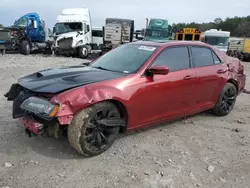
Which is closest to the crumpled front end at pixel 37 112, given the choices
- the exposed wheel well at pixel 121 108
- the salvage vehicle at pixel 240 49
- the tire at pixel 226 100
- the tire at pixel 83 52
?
the exposed wheel well at pixel 121 108

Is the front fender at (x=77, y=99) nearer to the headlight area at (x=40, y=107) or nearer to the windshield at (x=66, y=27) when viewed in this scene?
the headlight area at (x=40, y=107)

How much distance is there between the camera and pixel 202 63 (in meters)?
5.12

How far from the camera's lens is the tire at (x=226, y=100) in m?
5.57

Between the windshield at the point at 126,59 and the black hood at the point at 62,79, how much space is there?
0.74 feet

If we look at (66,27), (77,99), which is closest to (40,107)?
(77,99)

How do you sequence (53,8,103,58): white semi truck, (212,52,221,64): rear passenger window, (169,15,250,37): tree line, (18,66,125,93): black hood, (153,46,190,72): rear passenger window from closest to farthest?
(18,66,125,93): black hood < (153,46,190,72): rear passenger window < (212,52,221,64): rear passenger window < (53,8,103,58): white semi truck < (169,15,250,37): tree line

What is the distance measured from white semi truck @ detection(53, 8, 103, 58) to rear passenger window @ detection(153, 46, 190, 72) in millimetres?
15502

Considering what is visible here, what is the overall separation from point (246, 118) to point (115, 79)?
3.28 meters

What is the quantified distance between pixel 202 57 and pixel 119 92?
215 centimetres

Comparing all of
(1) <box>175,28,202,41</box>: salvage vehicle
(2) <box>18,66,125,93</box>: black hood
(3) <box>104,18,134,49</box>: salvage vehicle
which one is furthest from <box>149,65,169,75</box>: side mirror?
(1) <box>175,28,202,41</box>: salvage vehicle

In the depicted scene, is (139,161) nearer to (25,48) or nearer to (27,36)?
(25,48)

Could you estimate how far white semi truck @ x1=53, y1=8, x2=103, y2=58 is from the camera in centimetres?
1953

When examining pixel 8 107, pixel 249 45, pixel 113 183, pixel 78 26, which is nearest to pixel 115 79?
pixel 113 183

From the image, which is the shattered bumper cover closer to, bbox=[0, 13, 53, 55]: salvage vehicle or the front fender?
the front fender
